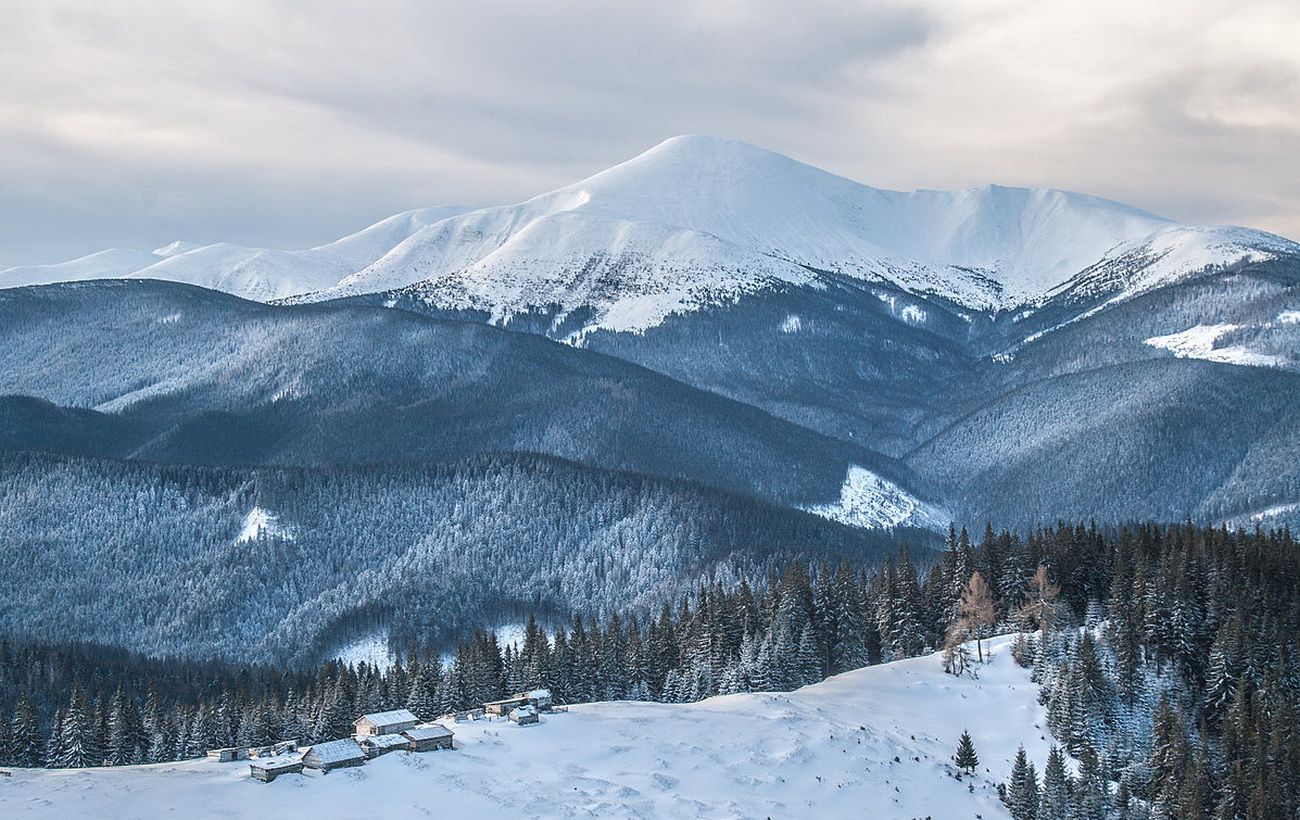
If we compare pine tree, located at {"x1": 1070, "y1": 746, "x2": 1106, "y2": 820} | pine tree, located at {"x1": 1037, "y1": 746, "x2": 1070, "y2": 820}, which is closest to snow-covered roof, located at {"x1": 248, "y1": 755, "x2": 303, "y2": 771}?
pine tree, located at {"x1": 1037, "y1": 746, "x2": 1070, "y2": 820}

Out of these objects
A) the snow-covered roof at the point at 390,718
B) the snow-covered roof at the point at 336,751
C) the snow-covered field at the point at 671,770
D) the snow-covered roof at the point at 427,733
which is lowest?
the snow-covered field at the point at 671,770

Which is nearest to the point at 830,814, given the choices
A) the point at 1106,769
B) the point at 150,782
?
the point at 1106,769

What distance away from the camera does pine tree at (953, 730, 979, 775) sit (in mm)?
111125

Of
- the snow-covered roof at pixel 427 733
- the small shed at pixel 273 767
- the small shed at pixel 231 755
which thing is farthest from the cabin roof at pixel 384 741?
the small shed at pixel 231 755

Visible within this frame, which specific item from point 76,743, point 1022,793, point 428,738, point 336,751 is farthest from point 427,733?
point 1022,793

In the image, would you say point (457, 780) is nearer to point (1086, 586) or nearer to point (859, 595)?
point (859, 595)

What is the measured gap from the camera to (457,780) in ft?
323

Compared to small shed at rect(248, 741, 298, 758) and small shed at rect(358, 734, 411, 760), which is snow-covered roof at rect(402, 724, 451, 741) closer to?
small shed at rect(358, 734, 411, 760)

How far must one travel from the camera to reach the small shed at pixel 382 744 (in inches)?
4063

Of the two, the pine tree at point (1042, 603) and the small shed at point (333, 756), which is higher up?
the pine tree at point (1042, 603)

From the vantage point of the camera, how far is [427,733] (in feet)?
345

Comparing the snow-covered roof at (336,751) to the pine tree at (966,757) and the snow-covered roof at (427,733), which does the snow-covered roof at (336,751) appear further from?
the pine tree at (966,757)

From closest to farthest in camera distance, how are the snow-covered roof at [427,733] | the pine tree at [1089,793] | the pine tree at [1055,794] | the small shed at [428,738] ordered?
the pine tree at [1055,794] → the pine tree at [1089,793] → the small shed at [428,738] → the snow-covered roof at [427,733]

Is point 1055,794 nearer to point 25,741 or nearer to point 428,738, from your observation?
point 428,738
